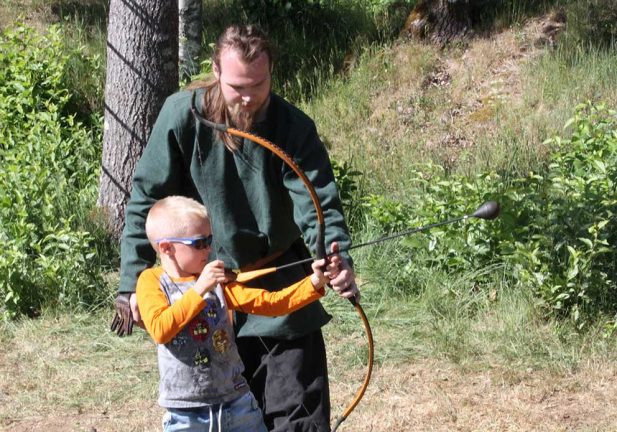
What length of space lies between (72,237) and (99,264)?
0.37 m

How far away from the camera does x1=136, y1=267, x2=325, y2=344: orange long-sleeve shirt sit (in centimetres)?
321

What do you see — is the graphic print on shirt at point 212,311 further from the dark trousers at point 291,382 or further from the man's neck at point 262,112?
the man's neck at point 262,112

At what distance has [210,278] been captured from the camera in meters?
3.17

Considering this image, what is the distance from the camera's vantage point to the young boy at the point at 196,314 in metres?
3.30

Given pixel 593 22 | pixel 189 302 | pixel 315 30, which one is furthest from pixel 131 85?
pixel 593 22

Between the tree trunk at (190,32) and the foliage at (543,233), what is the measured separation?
13.2 ft

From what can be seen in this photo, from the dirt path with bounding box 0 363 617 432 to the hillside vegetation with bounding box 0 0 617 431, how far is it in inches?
0.4

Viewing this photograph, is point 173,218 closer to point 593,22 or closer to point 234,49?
point 234,49

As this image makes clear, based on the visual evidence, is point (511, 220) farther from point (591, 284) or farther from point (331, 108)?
point (331, 108)

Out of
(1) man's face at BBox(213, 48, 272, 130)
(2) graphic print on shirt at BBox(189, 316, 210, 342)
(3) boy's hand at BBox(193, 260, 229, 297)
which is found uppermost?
(1) man's face at BBox(213, 48, 272, 130)

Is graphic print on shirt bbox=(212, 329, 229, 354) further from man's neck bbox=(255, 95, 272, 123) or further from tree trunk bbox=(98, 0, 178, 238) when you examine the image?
tree trunk bbox=(98, 0, 178, 238)

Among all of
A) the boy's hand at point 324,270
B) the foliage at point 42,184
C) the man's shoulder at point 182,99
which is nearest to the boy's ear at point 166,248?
the boy's hand at point 324,270

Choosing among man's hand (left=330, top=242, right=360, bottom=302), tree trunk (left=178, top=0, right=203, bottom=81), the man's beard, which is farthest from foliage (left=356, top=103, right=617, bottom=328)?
tree trunk (left=178, top=0, right=203, bottom=81)

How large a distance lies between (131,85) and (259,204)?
12.8ft
